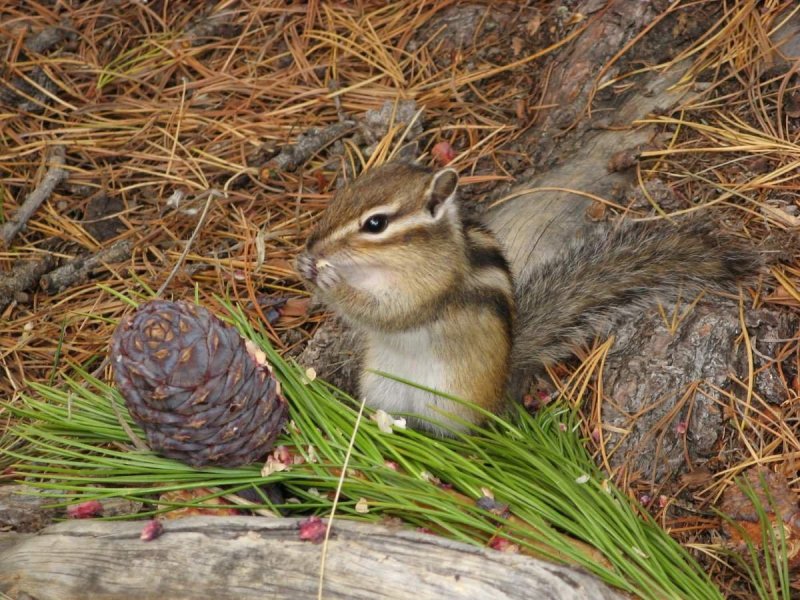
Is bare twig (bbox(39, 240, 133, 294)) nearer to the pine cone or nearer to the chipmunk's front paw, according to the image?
the chipmunk's front paw

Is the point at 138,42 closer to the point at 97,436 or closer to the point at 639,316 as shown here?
the point at 97,436

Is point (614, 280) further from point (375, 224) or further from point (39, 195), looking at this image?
point (39, 195)

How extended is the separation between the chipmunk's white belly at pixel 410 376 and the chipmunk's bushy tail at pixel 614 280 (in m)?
0.27

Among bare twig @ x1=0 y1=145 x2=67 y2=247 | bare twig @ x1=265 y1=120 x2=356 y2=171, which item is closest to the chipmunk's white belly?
bare twig @ x1=265 y1=120 x2=356 y2=171

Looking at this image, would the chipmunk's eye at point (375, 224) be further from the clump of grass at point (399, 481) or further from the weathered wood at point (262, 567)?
the weathered wood at point (262, 567)

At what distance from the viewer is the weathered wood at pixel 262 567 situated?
188 cm

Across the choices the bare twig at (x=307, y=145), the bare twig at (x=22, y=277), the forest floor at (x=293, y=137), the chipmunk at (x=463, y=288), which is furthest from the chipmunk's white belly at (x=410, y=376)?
the bare twig at (x=22, y=277)

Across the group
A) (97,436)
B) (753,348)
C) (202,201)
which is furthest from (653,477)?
(202,201)

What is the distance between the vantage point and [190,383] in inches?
79.2

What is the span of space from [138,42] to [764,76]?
2453mm

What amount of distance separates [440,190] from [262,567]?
108 cm

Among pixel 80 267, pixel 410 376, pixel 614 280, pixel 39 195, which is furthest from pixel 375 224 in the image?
pixel 39 195

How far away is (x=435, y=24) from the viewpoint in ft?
12.3

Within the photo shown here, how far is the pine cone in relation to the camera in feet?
6.53
